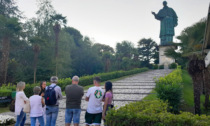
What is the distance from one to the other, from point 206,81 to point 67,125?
9.20m

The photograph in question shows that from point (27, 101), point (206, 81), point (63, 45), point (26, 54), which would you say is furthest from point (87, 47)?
point (27, 101)

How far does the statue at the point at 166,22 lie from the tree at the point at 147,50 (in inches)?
494

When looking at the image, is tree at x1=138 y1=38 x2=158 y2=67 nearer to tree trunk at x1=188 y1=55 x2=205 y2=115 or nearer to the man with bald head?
tree trunk at x1=188 y1=55 x2=205 y2=115

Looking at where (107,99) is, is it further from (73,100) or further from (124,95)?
(124,95)

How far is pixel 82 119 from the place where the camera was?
24.1 feet

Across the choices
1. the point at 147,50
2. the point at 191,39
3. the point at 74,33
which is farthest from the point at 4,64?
the point at 147,50

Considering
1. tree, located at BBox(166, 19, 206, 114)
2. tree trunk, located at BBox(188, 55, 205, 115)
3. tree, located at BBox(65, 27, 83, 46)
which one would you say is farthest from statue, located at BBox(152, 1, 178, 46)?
tree trunk, located at BBox(188, 55, 205, 115)

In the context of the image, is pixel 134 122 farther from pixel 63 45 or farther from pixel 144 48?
pixel 144 48

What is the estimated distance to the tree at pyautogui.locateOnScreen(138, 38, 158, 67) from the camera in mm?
50906

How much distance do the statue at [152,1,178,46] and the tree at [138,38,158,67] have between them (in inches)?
494

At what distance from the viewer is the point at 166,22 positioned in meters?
37.7

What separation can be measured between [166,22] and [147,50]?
49.2 ft

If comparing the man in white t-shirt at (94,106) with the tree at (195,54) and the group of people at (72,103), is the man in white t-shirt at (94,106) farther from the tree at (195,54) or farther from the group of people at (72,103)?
the tree at (195,54)

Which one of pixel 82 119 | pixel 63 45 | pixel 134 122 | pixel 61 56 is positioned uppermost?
pixel 63 45
